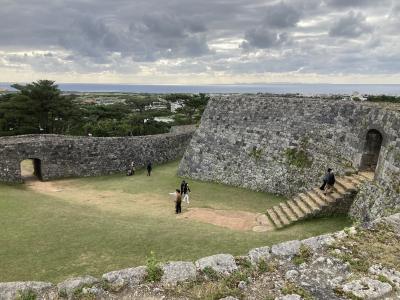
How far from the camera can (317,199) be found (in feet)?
42.6

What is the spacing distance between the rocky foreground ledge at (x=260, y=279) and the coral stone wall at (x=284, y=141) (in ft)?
21.7

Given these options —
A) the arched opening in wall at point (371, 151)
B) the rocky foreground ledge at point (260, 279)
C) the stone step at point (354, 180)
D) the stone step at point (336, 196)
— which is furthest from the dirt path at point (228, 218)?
the rocky foreground ledge at point (260, 279)

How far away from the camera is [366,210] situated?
11125 mm

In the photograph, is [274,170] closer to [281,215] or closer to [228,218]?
[281,215]

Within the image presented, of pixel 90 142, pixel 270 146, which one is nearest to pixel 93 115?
pixel 90 142

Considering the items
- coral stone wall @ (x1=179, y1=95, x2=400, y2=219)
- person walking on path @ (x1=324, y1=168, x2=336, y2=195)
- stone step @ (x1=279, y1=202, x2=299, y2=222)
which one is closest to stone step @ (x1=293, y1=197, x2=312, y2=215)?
stone step @ (x1=279, y1=202, x2=299, y2=222)

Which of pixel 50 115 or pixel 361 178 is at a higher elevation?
pixel 361 178

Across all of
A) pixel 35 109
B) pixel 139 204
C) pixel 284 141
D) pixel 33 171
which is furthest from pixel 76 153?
pixel 35 109

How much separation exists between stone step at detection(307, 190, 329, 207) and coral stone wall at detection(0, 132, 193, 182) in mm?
12496

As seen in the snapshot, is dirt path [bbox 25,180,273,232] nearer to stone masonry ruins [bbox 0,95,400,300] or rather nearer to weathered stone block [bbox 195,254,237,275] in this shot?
stone masonry ruins [bbox 0,95,400,300]

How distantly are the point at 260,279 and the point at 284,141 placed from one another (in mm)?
12596

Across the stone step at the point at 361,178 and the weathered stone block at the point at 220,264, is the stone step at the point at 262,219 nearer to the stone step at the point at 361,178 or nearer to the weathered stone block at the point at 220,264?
the stone step at the point at 361,178

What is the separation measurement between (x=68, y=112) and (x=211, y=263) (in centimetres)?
3425

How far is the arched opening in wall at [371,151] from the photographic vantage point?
13.4m
